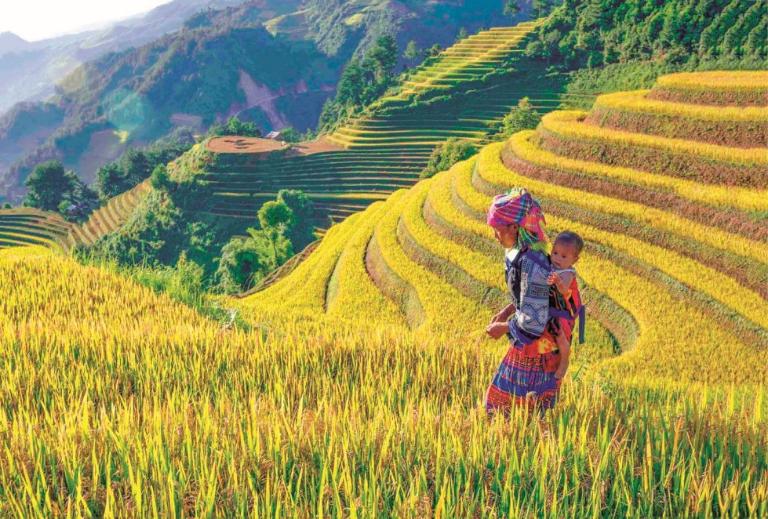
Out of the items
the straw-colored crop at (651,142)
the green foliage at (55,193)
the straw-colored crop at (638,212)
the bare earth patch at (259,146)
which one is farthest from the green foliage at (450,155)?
the green foliage at (55,193)

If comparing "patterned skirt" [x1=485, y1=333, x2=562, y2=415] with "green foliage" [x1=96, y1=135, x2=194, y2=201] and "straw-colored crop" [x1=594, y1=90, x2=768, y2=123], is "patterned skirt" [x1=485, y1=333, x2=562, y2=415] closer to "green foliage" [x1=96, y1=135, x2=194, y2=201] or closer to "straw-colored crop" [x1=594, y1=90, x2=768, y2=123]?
"straw-colored crop" [x1=594, y1=90, x2=768, y2=123]

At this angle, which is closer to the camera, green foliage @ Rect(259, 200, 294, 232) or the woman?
the woman

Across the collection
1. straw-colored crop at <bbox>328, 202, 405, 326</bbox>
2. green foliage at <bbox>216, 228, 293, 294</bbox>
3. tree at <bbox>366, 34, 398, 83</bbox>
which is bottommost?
green foliage at <bbox>216, 228, 293, 294</bbox>

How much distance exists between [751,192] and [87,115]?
156877mm

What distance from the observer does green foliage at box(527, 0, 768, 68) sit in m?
40.2

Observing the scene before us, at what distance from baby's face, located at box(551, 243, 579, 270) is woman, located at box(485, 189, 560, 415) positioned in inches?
4.0

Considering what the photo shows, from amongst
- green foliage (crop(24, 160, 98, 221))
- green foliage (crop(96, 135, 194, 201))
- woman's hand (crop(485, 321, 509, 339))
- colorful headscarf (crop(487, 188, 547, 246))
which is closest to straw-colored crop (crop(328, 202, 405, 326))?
woman's hand (crop(485, 321, 509, 339))

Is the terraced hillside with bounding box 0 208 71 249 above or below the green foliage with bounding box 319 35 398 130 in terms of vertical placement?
below

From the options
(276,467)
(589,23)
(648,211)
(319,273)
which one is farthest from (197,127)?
(276,467)

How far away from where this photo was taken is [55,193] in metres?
63.5

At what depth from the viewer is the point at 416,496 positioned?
223 centimetres

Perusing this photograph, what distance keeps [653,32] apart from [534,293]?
180 ft

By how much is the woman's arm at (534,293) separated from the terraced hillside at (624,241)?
683cm

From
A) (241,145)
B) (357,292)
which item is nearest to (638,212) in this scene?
(357,292)
